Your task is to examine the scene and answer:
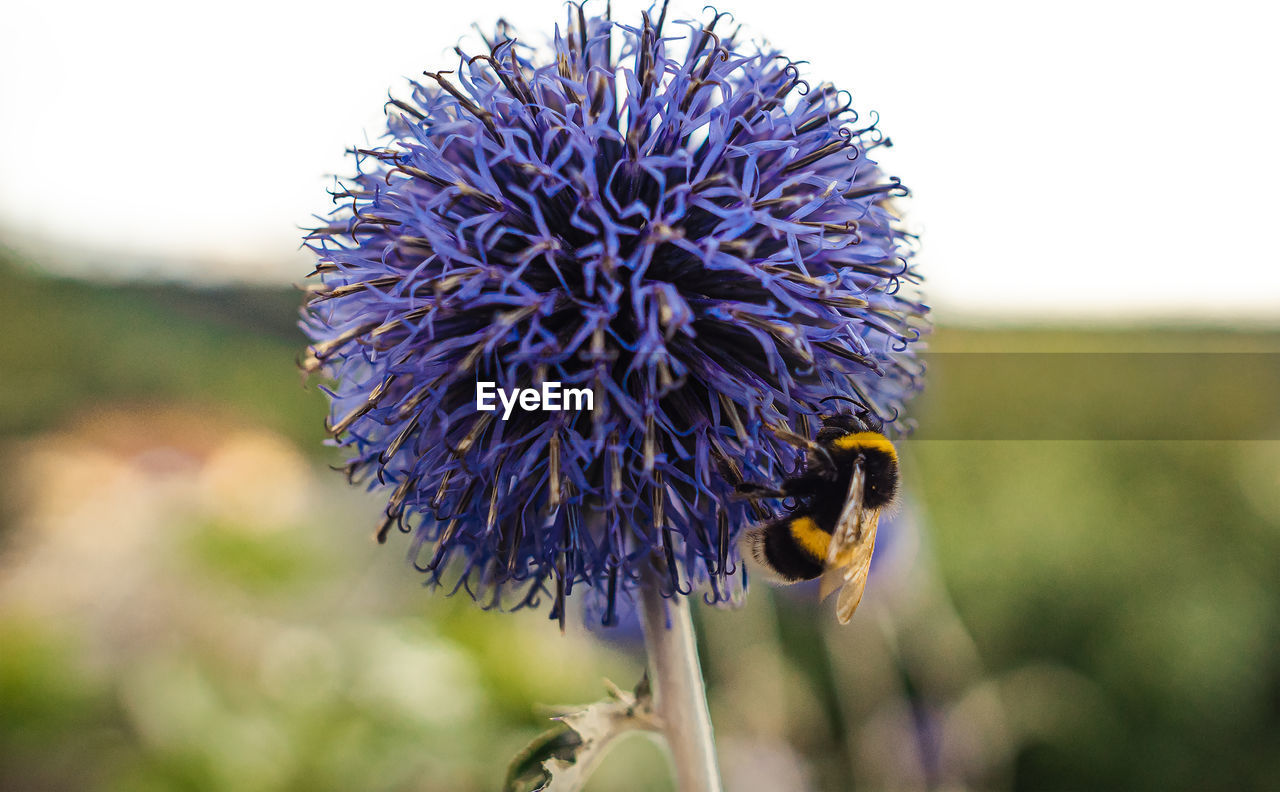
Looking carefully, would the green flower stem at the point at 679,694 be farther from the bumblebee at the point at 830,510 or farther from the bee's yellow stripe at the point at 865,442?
the bee's yellow stripe at the point at 865,442

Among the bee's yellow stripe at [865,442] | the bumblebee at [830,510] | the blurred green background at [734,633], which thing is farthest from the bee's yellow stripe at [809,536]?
the blurred green background at [734,633]

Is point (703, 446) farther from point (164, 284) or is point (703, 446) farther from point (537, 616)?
point (164, 284)

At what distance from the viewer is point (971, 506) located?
211 inches

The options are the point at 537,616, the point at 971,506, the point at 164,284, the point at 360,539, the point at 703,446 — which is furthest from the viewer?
the point at 164,284

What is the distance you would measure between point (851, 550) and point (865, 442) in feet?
0.55

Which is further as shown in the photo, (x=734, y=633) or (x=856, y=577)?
(x=734, y=633)

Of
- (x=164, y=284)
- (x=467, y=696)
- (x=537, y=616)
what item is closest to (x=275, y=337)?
(x=164, y=284)

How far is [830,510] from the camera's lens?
1.21 m

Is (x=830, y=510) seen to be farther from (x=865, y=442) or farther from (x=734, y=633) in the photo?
(x=734, y=633)

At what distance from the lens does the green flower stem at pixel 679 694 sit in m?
1.14

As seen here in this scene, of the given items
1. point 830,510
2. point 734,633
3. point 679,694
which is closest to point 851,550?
point 830,510

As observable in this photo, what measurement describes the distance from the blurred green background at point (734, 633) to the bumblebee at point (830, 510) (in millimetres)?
1438

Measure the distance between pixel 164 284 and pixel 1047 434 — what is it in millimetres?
8869

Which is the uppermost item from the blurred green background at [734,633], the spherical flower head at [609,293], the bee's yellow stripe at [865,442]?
the spherical flower head at [609,293]
